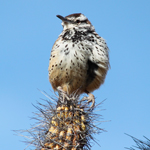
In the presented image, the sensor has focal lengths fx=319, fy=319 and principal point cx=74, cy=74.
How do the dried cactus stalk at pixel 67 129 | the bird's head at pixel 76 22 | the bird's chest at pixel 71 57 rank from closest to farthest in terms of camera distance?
the dried cactus stalk at pixel 67 129 < the bird's chest at pixel 71 57 < the bird's head at pixel 76 22

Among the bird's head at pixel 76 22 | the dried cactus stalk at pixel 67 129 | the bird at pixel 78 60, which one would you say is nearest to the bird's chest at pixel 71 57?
the bird at pixel 78 60

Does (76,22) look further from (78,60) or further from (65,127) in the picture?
(65,127)

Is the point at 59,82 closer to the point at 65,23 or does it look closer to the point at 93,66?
the point at 93,66

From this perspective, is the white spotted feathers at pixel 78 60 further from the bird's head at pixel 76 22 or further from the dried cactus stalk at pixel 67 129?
the dried cactus stalk at pixel 67 129

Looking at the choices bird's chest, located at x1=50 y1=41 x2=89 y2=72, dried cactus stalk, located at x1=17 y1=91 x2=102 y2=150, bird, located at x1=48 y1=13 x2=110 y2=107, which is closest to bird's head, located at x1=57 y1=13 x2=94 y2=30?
bird, located at x1=48 y1=13 x2=110 y2=107

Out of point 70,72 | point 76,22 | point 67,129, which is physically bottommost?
point 67,129

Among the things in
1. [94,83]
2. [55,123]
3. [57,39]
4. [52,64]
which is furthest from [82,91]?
[55,123]

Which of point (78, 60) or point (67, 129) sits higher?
point (78, 60)

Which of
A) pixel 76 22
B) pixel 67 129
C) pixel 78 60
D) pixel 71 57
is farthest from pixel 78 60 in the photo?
pixel 67 129

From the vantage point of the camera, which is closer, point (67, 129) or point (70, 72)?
point (67, 129)
